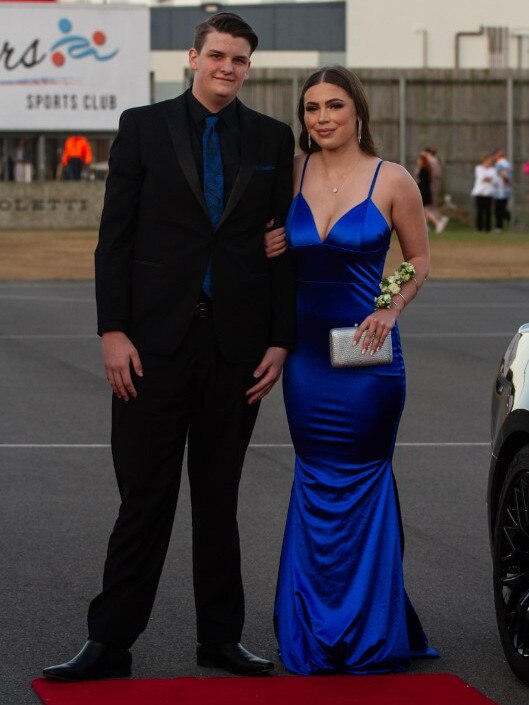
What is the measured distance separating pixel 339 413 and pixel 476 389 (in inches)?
296

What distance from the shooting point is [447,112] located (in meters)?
42.0

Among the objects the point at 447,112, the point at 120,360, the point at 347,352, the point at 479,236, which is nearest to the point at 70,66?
the point at 447,112

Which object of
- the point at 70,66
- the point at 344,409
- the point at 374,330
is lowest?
the point at 344,409

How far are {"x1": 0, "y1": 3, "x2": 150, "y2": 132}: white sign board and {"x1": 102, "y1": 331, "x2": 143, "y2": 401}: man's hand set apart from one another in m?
37.4

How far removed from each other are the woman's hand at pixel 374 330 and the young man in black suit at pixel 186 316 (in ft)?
0.75

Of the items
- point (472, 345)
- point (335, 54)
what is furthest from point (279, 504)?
point (335, 54)

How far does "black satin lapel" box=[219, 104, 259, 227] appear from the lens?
529 centimetres

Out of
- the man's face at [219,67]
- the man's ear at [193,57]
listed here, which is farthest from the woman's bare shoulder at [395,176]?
the man's ear at [193,57]

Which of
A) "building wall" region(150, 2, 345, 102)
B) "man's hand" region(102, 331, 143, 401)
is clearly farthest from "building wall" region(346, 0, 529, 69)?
"man's hand" region(102, 331, 143, 401)

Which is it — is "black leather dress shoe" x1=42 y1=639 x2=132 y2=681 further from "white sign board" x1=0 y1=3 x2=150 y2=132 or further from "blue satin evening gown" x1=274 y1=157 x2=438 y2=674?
"white sign board" x1=0 y1=3 x2=150 y2=132

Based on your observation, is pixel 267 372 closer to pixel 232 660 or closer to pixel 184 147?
pixel 184 147

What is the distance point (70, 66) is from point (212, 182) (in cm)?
3821

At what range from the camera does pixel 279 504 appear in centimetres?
845

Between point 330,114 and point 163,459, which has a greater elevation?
point 330,114
